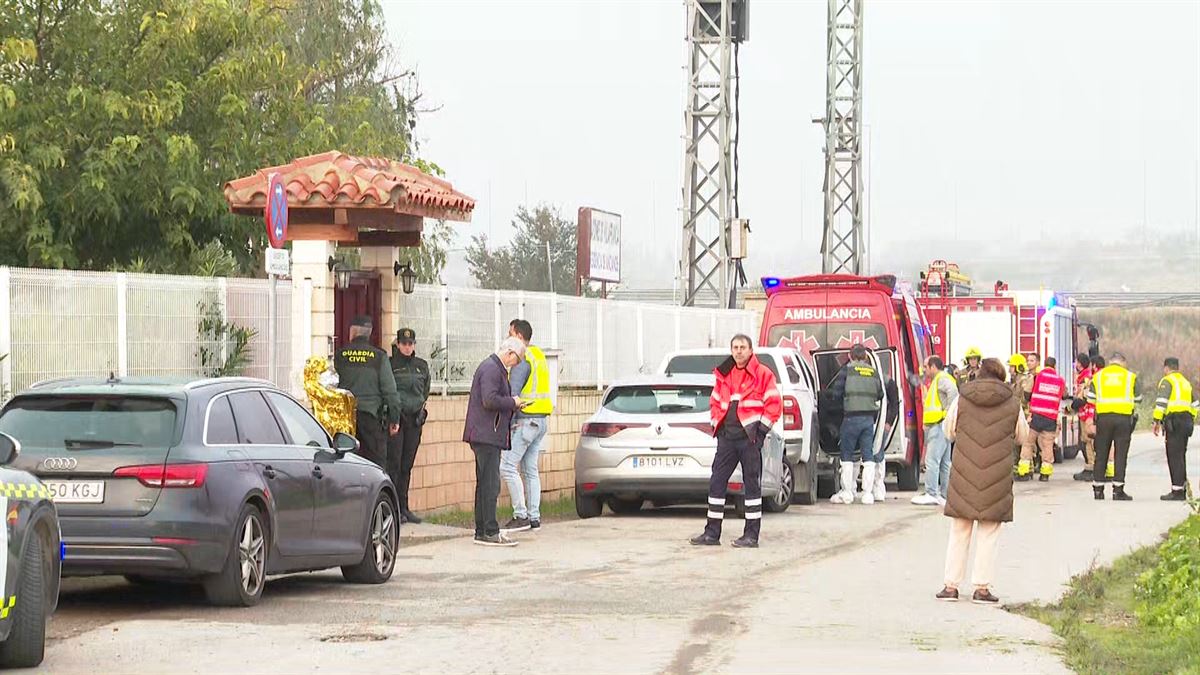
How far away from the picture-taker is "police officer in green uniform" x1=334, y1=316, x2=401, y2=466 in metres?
18.6

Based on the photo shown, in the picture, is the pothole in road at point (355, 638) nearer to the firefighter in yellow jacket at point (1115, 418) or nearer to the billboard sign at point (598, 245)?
the firefighter in yellow jacket at point (1115, 418)

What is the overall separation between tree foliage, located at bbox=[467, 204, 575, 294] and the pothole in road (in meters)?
66.0

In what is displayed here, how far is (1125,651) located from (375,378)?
8929mm

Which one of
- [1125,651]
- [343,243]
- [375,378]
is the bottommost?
[1125,651]

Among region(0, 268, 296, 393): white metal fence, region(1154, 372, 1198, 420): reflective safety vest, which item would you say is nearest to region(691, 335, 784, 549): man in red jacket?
region(0, 268, 296, 393): white metal fence

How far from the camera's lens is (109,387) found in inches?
480

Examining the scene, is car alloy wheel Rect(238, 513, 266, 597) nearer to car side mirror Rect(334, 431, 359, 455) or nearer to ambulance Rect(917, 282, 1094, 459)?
car side mirror Rect(334, 431, 359, 455)

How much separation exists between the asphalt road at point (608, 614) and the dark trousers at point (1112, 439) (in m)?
6.29

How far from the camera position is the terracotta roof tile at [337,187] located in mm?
19391

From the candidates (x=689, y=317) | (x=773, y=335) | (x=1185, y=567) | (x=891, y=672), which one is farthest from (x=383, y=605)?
(x=689, y=317)

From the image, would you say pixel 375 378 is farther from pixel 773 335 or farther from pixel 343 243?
pixel 773 335

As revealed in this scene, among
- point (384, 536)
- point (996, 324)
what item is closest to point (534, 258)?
Answer: point (996, 324)

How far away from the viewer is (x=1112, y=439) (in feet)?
83.5

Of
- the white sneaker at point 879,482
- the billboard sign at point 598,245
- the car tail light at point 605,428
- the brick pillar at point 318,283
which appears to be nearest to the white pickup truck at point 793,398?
the white sneaker at point 879,482
